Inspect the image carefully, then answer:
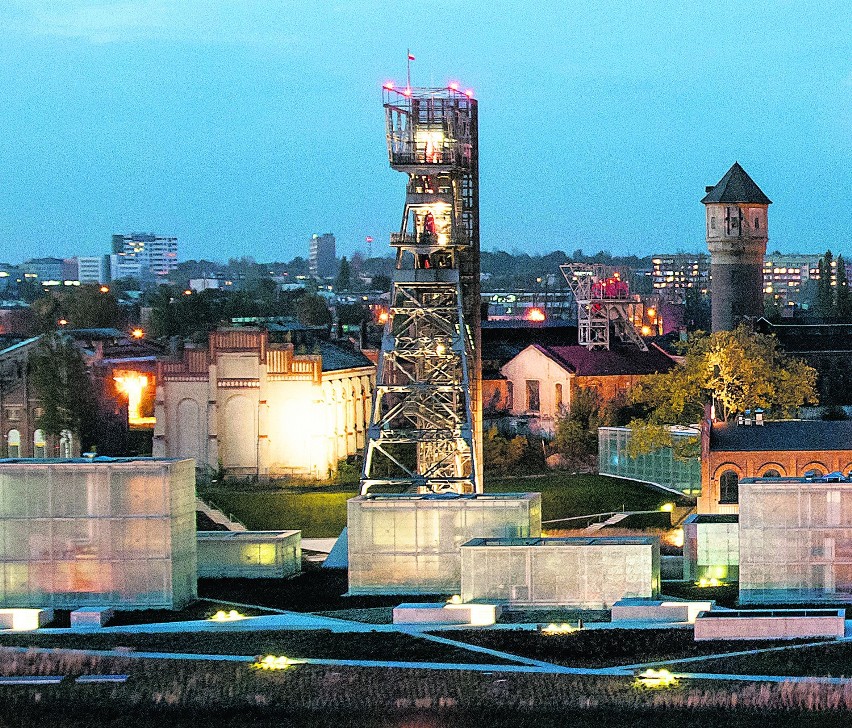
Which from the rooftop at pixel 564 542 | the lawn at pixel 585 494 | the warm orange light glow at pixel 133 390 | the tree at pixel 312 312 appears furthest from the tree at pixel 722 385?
the tree at pixel 312 312

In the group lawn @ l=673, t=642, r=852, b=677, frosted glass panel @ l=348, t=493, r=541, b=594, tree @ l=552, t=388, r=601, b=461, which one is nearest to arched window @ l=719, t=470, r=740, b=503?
tree @ l=552, t=388, r=601, b=461

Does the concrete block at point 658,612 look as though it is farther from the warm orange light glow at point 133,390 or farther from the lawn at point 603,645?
the warm orange light glow at point 133,390

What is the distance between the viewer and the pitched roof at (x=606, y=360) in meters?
98.2

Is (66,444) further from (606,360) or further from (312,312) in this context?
(312,312)

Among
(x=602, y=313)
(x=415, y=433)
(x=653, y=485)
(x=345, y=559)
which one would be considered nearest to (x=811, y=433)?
(x=653, y=485)

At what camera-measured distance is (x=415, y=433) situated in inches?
2923

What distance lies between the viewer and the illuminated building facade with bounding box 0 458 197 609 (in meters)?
55.6

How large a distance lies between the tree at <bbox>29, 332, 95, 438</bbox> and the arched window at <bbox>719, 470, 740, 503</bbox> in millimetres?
31781

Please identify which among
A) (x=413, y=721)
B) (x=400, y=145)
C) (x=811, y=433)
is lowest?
(x=413, y=721)

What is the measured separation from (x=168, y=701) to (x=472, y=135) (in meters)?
38.3

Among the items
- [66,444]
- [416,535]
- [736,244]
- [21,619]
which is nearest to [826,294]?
[736,244]

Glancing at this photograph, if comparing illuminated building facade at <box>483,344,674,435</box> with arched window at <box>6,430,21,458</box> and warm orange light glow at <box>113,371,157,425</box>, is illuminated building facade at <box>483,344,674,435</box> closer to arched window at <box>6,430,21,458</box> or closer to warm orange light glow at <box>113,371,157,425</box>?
warm orange light glow at <box>113,371,157,425</box>

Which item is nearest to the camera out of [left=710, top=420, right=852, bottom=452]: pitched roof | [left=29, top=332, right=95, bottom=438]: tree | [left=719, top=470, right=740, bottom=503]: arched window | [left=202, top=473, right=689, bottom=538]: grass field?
[left=719, top=470, right=740, bottom=503]: arched window

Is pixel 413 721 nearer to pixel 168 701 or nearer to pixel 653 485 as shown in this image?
pixel 168 701
